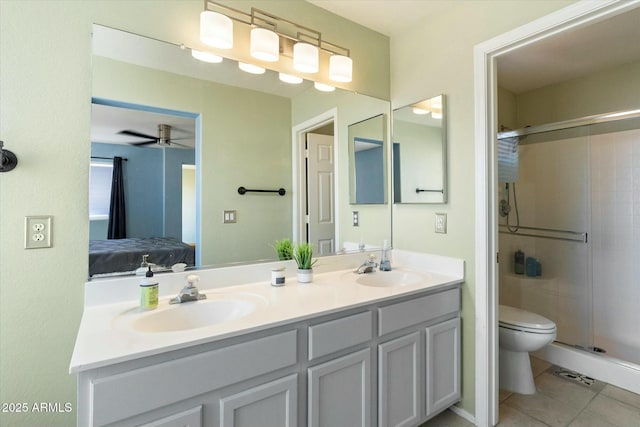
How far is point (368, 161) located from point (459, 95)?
2.27 ft

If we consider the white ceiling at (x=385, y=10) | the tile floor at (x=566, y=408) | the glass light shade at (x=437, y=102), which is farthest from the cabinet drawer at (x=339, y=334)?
the white ceiling at (x=385, y=10)

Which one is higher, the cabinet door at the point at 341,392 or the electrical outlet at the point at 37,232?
the electrical outlet at the point at 37,232

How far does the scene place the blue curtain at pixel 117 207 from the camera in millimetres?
1324

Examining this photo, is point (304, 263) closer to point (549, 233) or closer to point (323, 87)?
point (323, 87)

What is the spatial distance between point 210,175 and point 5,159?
737 mm

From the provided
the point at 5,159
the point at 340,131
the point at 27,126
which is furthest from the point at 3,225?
the point at 340,131

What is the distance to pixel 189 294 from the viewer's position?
1303 millimetres

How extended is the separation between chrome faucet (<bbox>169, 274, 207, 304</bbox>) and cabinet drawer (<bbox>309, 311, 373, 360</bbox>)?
0.51 m

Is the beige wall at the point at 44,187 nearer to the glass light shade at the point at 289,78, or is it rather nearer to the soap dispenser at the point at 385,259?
the glass light shade at the point at 289,78

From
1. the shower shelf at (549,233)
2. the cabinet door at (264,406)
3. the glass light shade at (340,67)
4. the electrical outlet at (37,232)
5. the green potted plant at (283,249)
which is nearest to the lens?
the cabinet door at (264,406)

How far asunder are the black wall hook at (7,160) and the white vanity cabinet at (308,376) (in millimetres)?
802

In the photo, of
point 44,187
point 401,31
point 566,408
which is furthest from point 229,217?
point 566,408

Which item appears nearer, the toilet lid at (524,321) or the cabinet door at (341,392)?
the cabinet door at (341,392)

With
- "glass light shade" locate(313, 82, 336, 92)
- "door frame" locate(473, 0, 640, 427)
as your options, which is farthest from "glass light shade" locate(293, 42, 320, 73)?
"door frame" locate(473, 0, 640, 427)
